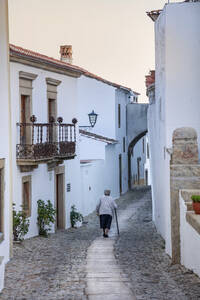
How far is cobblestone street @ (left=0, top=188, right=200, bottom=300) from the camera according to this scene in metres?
9.63

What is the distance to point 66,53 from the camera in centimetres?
2912

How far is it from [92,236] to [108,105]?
1396 cm

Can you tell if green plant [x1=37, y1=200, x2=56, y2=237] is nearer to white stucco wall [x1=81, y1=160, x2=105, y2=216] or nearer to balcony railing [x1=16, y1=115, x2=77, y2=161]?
balcony railing [x1=16, y1=115, x2=77, y2=161]

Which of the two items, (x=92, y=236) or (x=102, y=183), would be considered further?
(x=102, y=183)

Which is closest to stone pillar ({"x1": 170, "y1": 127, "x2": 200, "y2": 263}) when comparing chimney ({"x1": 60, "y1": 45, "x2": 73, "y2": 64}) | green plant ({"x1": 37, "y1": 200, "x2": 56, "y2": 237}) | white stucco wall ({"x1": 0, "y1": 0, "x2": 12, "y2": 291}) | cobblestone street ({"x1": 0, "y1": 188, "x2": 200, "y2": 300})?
cobblestone street ({"x1": 0, "y1": 188, "x2": 200, "y2": 300})

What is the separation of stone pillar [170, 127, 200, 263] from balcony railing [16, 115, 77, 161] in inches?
190

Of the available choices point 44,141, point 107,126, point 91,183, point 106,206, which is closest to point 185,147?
point 106,206

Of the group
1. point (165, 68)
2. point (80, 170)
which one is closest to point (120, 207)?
point (80, 170)

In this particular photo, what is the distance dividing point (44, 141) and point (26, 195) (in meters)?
2.08

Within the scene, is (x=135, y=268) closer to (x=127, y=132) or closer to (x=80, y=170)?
(x=80, y=170)

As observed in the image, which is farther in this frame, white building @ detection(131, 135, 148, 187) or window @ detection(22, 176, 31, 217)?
white building @ detection(131, 135, 148, 187)

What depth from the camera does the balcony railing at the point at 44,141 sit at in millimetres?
16484

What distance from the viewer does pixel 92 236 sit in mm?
18828

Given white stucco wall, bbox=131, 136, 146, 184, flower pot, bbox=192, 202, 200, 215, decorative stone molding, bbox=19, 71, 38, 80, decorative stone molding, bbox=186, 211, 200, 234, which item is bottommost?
decorative stone molding, bbox=186, 211, 200, 234
